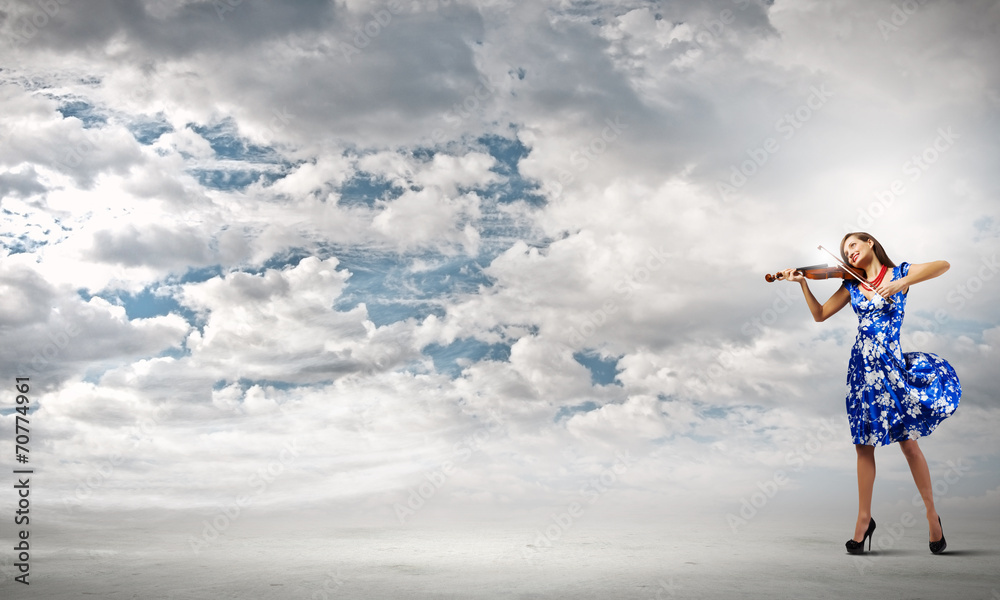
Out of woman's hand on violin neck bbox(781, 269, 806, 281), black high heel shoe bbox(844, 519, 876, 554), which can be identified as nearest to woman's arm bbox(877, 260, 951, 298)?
woman's hand on violin neck bbox(781, 269, 806, 281)

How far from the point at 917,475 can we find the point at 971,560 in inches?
34.6

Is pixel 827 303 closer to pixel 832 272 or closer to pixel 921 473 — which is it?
pixel 832 272

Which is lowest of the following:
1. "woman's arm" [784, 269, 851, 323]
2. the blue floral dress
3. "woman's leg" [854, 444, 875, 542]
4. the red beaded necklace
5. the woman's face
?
"woman's leg" [854, 444, 875, 542]

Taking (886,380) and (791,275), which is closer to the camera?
(886,380)

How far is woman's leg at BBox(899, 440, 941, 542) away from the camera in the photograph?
23.0 ft

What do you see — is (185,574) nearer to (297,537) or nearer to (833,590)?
(297,537)

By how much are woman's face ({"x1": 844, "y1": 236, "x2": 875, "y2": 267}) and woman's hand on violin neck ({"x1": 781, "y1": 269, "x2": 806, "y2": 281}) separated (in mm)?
574

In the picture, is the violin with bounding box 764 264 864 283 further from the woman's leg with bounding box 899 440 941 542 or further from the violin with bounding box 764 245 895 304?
the woman's leg with bounding box 899 440 941 542

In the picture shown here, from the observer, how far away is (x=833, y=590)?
16.7 feet

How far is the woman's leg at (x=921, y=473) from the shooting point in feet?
23.0

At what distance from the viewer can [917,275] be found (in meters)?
6.86

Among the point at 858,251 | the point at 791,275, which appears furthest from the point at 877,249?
the point at 791,275

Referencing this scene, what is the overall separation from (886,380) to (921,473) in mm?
1017

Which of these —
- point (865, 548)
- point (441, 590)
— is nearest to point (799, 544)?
point (865, 548)
